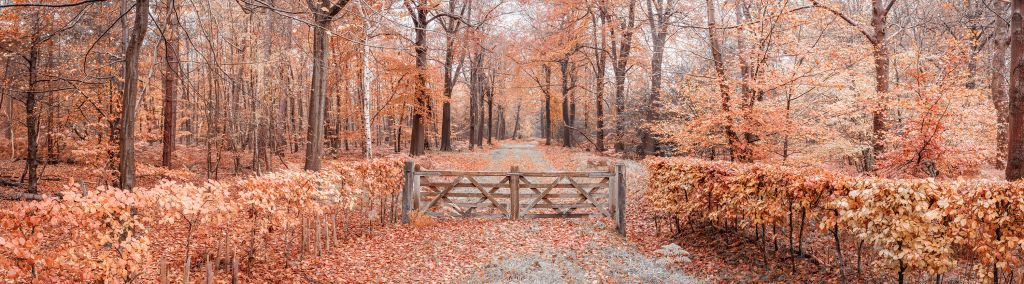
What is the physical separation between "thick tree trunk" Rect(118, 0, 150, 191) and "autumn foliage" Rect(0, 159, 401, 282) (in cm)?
87

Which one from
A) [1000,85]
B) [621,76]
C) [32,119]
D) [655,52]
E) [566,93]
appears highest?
[655,52]

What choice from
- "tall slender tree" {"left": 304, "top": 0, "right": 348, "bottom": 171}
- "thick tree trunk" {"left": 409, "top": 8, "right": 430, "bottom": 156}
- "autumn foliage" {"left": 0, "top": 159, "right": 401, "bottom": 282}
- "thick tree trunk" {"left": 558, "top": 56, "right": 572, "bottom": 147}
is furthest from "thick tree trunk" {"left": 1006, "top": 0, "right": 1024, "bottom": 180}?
"thick tree trunk" {"left": 558, "top": 56, "right": 572, "bottom": 147}

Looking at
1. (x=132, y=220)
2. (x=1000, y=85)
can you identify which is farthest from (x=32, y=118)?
(x=1000, y=85)

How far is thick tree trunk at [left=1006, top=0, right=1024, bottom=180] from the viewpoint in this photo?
6.04 meters

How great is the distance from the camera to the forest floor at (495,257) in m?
6.32

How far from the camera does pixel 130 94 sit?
17.5 ft

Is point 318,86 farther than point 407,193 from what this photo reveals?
Yes

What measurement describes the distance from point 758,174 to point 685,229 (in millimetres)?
2613

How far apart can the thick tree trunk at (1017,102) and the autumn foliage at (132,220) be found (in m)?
8.79

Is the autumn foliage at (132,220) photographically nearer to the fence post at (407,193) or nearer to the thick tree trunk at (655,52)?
the fence post at (407,193)

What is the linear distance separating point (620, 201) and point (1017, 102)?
538 centimetres

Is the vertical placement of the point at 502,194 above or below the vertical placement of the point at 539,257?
above

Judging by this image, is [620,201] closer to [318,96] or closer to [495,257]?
[495,257]

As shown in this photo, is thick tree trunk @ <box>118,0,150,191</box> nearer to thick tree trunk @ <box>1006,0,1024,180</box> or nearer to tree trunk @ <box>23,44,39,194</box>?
tree trunk @ <box>23,44,39,194</box>
